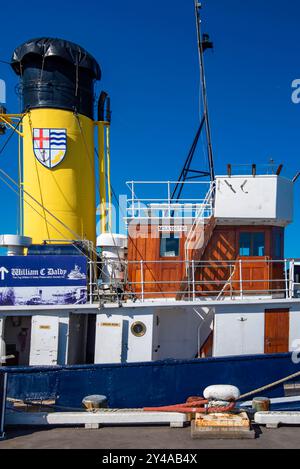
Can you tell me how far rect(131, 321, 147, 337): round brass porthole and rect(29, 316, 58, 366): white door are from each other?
1.83 metres

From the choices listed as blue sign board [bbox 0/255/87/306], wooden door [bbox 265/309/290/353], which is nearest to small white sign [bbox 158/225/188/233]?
blue sign board [bbox 0/255/87/306]

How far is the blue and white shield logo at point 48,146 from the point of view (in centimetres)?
1381

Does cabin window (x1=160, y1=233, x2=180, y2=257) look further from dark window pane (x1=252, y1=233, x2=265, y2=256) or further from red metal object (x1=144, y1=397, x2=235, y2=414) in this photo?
red metal object (x1=144, y1=397, x2=235, y2=414)

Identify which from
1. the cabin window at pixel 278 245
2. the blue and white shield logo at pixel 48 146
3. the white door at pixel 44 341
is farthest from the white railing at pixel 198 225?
the blue and white shield logo at pixel 48 146

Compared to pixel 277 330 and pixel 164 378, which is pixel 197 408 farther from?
pixel 277 330

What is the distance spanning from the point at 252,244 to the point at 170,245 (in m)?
2.18

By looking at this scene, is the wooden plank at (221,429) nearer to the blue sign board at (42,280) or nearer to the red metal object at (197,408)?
the red metal object at (197,408)

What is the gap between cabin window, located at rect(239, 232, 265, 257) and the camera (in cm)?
1141

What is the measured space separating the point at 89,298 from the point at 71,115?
6.56 meters

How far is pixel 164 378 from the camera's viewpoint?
898cm

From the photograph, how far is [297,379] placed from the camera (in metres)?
9.09

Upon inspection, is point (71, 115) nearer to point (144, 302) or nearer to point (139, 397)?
point (144, 302)
